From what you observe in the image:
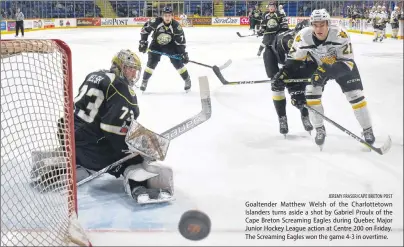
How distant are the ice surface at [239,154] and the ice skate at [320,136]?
0.09 feet

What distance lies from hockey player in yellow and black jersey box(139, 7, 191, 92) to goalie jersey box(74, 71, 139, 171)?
2.75ft

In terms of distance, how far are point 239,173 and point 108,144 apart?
484mm

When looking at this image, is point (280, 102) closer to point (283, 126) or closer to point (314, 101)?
point (283, 126)

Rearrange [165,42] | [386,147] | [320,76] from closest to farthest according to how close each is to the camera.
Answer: [386,147] < [320,76] < [165,42]

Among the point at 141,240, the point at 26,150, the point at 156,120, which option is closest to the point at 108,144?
the point at 26,150

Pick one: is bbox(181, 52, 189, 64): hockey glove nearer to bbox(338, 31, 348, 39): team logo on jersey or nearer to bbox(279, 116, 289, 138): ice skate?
bbox(279, 116, 289, 138): ice skate

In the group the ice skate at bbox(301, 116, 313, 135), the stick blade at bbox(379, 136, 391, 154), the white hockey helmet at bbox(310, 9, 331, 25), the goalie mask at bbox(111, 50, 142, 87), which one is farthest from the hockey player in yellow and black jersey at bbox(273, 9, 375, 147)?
the goalie mask at bbox(111, 50, 142, 87)

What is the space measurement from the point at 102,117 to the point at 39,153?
23 centimetres

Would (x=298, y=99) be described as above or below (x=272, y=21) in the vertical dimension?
below

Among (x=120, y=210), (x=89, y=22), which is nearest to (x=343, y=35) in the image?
(x=120, y=210)

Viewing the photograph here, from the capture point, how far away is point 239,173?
198cm

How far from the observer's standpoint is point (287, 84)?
231 cm

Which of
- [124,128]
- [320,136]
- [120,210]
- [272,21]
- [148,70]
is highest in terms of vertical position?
[272,21]

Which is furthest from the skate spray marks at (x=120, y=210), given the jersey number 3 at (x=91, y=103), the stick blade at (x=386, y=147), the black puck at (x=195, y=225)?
the stick blade at (x=386, y=147)
